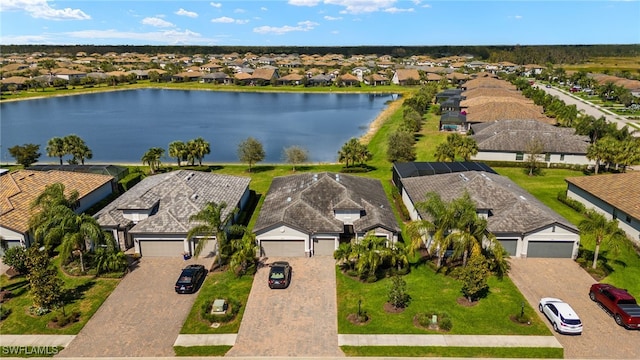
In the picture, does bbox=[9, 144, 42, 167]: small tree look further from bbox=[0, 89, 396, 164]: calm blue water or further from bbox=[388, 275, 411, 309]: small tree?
bbox=[388, 275, 411, 309]: small tree

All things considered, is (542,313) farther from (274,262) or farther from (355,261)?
(274,262)

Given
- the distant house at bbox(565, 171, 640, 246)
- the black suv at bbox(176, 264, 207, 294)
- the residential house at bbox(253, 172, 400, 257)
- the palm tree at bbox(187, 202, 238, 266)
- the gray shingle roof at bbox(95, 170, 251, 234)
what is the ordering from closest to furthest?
the black suv at bbox(176, 264, 207, 294) < the palm tree at bbox(187, 202, 238, 266) < the residential house at bbox(253, 172, 400, 257) < the gray shingle roof at bbox(95, 170, 251, 234) < the distant house at bbox(565, 171, 640, 246)

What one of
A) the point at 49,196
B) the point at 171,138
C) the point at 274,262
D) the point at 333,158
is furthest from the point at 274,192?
the point at 171,138

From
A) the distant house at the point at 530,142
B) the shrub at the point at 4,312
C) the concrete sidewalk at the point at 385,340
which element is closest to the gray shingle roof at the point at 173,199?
the shrub at the point at 4,312

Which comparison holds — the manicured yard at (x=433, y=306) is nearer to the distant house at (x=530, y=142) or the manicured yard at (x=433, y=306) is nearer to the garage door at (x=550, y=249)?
the garage door at (x=550, y=249)

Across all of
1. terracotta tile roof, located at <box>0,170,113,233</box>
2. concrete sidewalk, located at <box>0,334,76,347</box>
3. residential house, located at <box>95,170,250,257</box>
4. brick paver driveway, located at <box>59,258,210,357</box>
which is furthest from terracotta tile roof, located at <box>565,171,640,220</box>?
terracotta tile roof, located at <box>0,170,113,233</box>

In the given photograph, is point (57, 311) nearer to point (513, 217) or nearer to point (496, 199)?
point (513, 217)
